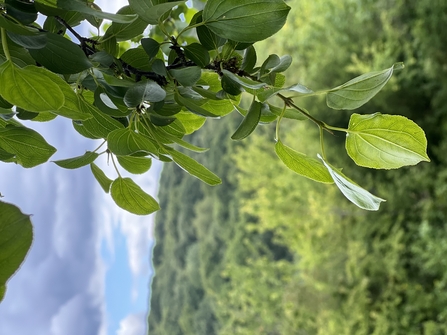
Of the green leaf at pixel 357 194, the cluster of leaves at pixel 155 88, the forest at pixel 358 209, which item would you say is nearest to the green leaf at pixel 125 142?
the cluster of leaves at pixel 155 88

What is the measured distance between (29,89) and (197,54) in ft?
0.31

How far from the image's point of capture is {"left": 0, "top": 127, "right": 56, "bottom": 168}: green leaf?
0.23 m

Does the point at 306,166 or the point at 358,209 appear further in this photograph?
the point at 358,209

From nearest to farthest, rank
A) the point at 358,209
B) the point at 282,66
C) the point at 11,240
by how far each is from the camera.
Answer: the point at 11,240 < the point at 282,66 < the point at 358,209

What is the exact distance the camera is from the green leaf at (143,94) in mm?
202

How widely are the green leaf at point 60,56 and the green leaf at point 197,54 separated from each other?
57 mm

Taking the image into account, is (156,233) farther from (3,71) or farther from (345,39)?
(3,71)

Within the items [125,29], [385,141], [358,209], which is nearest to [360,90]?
[385,141]

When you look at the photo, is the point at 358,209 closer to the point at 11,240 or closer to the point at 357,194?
the point at 357,194

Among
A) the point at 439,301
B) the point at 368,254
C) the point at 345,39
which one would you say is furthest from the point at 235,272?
the point at 345,39

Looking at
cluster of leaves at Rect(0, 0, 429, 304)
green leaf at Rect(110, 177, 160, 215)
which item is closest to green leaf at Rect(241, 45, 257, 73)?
cluster of leaves at Rect(0, 0, 429, 304)

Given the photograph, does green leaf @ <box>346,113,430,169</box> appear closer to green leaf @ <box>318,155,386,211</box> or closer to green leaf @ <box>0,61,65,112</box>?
green leaf @ <box>318,155,386,211</box>

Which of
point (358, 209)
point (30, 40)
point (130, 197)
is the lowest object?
point (358, 209)

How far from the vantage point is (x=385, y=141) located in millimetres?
225
